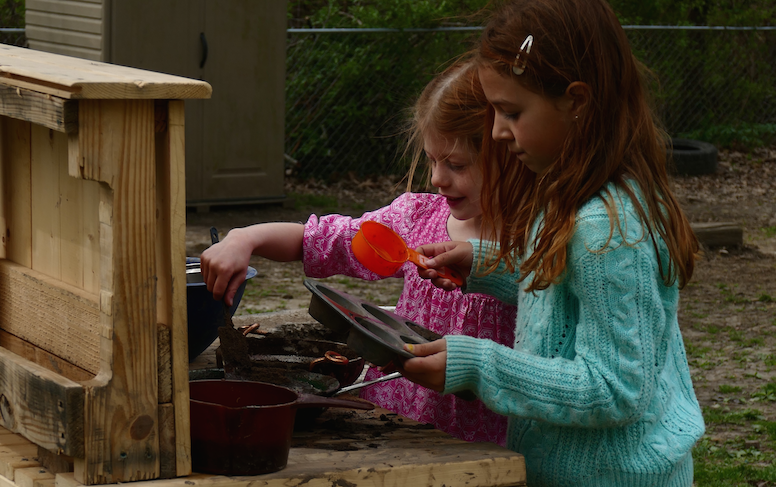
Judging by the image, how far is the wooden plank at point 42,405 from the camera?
1350mm

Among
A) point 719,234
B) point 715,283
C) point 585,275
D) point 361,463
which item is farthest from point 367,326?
point 719,234

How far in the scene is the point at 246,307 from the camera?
17.6 ft

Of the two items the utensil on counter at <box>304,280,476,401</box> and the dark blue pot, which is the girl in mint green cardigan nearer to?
the utensil on counter at <box>304,280,476,401</box>

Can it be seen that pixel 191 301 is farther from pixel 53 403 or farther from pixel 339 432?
pixel 53 403

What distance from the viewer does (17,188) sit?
1.73 m

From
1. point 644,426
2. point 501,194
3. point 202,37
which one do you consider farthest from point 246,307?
point 644,426

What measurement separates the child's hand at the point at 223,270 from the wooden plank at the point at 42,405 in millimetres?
402

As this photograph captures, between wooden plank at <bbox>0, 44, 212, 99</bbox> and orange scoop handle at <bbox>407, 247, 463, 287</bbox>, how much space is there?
73 cm

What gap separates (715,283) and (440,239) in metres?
4.37

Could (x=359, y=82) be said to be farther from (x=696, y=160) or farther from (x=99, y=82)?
(x=99, y=82)

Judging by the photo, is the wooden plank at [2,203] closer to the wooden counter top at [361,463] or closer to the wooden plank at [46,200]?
the wooden plank at [46,200]

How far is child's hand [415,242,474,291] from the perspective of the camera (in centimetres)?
197

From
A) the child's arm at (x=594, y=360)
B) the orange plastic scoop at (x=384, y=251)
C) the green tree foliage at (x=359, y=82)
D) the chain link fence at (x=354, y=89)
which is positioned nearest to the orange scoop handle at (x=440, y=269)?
the orange plastic scoop at (x=384, y=251)

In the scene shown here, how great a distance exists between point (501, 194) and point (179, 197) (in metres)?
0.82
